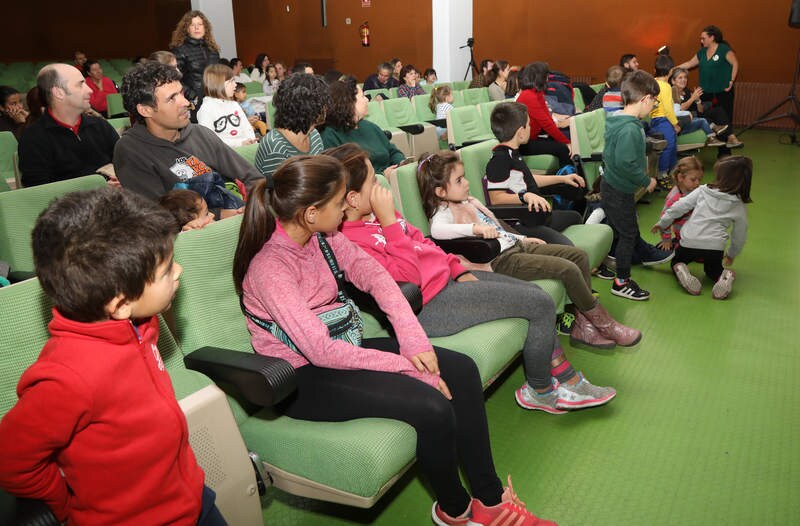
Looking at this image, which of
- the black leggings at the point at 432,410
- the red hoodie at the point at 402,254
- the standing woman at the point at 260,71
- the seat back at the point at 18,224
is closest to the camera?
the black leggings at the point at 432,410

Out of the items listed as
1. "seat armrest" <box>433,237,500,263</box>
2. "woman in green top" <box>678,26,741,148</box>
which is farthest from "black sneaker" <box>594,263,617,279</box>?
"woman in green top" <box>678,26,741,148</box>

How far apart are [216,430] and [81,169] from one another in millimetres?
2270

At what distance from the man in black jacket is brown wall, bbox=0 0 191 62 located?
10.5 m

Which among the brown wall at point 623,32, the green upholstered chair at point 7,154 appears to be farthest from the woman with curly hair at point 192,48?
the brown wall at point 623,32

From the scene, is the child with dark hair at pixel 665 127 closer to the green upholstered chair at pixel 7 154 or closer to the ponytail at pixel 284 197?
the ponytail at pixel 284 197

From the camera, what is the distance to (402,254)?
2.14m

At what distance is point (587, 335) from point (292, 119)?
5.71 ft

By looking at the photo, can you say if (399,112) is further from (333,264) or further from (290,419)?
(290,419)

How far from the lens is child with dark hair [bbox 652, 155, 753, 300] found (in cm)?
333

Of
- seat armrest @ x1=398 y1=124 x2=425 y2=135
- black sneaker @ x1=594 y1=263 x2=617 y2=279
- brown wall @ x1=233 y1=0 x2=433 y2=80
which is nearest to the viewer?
black sneaker @ x1=594 y1=263 x2=617 y2=279

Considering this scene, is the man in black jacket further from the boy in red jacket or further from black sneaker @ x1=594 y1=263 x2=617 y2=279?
black sneaker @ x1=594 y1=263 x2=617 y2=279

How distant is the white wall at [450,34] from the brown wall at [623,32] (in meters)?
1.54

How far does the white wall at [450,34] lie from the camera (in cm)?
988

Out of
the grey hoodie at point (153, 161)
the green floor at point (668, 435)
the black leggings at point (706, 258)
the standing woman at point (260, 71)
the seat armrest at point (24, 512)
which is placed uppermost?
the standing woman at point (260, 71)
